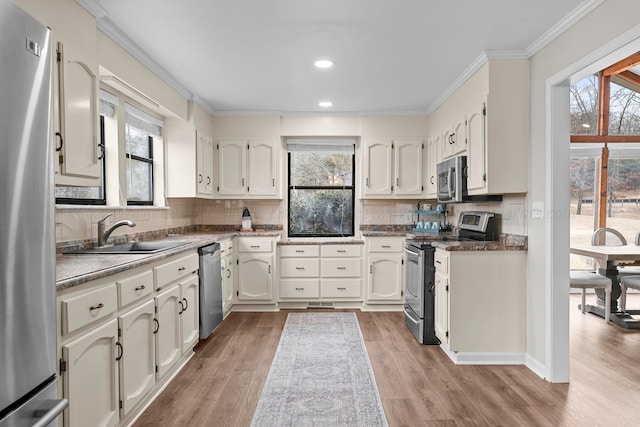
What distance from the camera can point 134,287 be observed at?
6.73 ft

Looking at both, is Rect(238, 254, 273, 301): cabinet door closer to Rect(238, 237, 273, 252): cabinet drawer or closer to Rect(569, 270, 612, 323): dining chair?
Rect(238, 237, 273, 252): cabinet drawer

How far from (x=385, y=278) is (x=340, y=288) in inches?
21.3

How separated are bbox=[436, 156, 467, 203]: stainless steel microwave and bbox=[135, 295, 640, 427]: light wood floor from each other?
4.41 feet

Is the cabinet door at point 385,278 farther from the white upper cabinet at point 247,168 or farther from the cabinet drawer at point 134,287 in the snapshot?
the cabinet drawer at point 134,287

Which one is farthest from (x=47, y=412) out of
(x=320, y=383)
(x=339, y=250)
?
(x=339, y=250)

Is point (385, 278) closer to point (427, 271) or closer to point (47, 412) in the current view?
point (427, 271)

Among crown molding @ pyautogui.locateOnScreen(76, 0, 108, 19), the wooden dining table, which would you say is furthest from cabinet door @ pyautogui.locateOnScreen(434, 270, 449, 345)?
crown molding @ pyautogui.locateOnScreen(76, 0, 108, 19)

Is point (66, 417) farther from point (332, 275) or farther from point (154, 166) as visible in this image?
point (332, 275)

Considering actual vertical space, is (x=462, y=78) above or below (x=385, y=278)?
above

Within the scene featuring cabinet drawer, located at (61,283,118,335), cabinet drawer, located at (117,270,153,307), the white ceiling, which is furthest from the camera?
the white ceiling

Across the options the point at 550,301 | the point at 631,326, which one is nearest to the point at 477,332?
the point at 550,301

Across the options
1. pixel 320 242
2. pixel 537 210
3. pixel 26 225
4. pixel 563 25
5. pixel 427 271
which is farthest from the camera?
pixel 320 242

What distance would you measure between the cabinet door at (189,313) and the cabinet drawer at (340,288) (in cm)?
172

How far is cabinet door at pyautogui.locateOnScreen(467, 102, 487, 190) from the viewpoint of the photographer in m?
3.04
